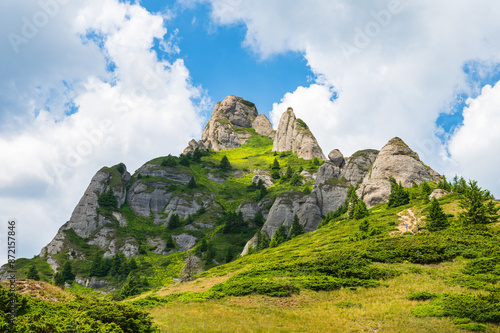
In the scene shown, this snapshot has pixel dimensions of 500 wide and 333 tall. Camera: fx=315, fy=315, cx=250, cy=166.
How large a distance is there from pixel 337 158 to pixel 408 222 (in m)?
78.3

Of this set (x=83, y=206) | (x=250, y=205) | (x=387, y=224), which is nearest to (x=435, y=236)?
(x=387, y=224)

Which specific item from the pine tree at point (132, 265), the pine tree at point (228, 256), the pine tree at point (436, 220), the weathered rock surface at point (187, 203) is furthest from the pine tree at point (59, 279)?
the pine tree at point (436, 220)

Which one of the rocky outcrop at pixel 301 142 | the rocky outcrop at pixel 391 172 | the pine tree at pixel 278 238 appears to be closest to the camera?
the pine tree at pixel 278 238

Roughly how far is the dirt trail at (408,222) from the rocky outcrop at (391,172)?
22.1 m

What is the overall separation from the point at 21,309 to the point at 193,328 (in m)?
9.74

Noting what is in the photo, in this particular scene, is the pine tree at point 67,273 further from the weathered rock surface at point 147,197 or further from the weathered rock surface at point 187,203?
the weathered rock surface at point 187,203

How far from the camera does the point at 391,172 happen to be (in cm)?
8831

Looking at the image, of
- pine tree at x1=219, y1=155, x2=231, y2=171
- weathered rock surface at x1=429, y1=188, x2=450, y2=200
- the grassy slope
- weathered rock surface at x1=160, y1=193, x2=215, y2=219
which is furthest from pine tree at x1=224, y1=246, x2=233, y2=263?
pine tree at x1=219, y1=155, x2=231, y2=171

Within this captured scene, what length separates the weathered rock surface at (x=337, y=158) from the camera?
429 ft

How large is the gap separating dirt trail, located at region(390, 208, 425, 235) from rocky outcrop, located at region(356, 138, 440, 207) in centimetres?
2210

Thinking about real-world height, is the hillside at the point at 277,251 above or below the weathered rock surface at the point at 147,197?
below

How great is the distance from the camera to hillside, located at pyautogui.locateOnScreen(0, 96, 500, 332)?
21375 mm

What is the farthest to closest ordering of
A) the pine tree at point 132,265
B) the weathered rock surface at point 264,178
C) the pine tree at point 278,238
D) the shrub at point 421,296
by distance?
the weathered rock surface at point 264,178 < the pine tree at point 132,265 < the pine tree at point 278,238 < the shrub at point 421,296

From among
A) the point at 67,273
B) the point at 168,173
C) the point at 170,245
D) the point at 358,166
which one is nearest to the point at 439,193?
the point at 358,166
